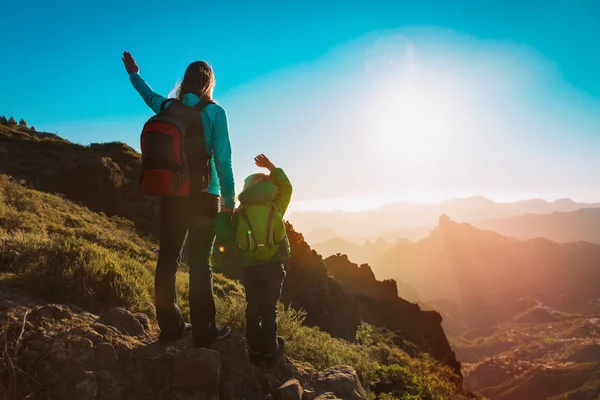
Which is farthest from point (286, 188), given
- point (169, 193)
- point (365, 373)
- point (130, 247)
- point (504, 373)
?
point (504, 373)

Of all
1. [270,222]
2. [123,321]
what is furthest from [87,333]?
[270,222]

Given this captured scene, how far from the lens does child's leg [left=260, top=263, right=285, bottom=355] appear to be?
11.8ft

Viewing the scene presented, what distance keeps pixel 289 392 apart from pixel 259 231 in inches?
62.5

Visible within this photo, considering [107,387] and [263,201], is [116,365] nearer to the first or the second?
[107,387]

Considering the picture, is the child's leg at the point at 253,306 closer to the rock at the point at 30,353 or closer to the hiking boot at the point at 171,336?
the hiking boot at the point at 171,336

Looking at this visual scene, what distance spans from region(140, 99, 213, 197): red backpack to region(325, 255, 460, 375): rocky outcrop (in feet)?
78.2

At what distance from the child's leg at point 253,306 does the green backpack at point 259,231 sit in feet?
0.61

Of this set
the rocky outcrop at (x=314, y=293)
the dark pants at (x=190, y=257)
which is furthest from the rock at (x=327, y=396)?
the rocky outcrop at (x=314, y=293)

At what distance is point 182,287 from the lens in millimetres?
6293

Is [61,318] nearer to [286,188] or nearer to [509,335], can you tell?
[286,188]

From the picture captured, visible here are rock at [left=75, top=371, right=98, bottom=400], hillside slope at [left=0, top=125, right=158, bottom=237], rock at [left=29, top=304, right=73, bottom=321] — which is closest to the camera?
rock at [left=75, top=371, right=98, bottom=400]

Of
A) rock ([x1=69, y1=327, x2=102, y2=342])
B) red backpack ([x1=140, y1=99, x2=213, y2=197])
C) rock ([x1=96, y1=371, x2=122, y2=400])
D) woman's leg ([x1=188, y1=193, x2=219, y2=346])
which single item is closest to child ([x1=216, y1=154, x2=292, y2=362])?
woman's leg ([x1=188, y1=193, x2=219, y2=346])

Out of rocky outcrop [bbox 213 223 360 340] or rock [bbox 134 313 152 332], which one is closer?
rock [bbox 134 313 152 332]

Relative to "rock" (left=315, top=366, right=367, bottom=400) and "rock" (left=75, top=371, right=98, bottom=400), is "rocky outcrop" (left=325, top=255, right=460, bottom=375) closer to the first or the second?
"rock" (left=315, top=366, right=367, bottom=400)
